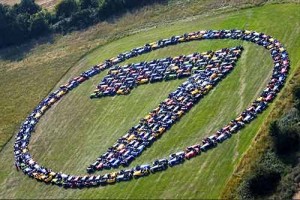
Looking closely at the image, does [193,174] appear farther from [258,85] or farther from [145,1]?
[145,1]

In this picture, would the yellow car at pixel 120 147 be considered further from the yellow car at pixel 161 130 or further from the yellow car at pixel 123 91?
the yellow car at pixel 123 91

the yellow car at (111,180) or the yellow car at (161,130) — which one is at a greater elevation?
the yellow car at (161,130)

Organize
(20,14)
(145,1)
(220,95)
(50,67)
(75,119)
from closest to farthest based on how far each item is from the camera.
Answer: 1. (220,95)
2. (75,119)
3. (50,67)
4. (145,1)
5. (20,14)

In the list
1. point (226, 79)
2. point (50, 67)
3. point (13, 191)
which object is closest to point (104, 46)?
point (50, 67)

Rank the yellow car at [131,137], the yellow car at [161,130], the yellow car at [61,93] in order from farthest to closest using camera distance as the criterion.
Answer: the yellow car at [61,93]
the yellow car at [131,137]
the yellow car at [161,130]

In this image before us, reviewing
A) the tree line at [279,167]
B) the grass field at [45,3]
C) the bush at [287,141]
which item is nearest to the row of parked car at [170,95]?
the tree line at [279,167]

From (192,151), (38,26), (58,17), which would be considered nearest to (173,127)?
(192,151)
